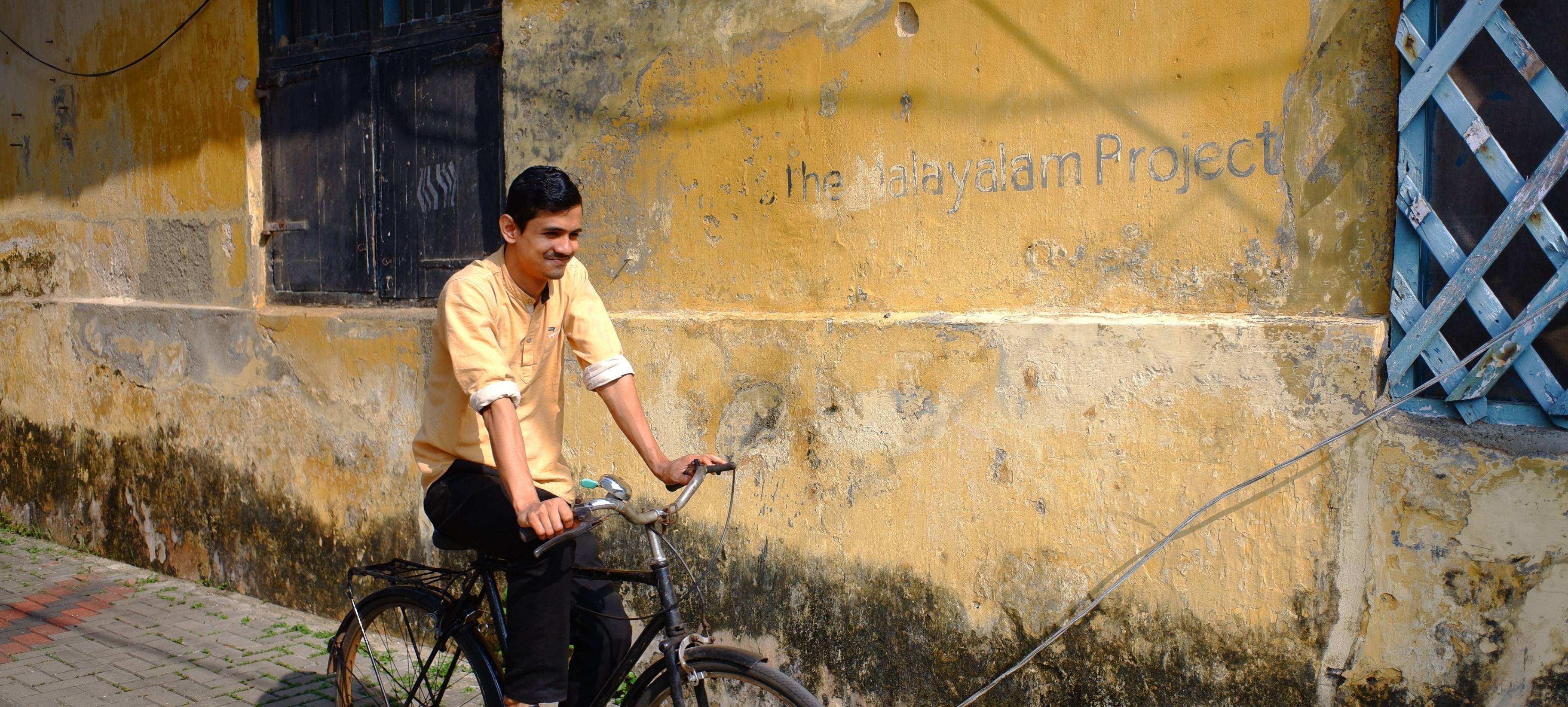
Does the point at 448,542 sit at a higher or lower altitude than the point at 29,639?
higher

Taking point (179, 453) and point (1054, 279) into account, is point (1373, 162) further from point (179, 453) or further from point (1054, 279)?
point (179, 453)

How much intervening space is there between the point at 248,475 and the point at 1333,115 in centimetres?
507

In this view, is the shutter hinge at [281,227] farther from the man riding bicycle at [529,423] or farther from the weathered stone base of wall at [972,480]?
the man riding bicycle at [529,423]

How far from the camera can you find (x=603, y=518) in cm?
264

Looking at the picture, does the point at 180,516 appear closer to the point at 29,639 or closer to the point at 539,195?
the point at 29,639

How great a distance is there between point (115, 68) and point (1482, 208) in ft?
22.4

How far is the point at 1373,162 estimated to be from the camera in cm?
288

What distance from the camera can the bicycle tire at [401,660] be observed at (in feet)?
10.3

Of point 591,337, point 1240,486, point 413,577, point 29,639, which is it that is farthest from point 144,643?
point 1240,486

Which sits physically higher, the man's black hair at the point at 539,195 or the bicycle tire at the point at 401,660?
the man's black hair at the point at 539,195

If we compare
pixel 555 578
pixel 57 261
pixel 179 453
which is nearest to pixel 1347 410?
pixel 555 578

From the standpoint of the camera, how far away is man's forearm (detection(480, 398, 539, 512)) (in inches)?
103

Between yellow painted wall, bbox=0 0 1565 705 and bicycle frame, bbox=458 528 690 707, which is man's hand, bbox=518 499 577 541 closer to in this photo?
bicycle frame, bbox=458 528 690 707

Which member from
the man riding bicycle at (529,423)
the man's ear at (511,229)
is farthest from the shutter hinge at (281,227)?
the man's ear at (511,229)
